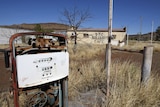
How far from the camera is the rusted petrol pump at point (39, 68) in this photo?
138 cm

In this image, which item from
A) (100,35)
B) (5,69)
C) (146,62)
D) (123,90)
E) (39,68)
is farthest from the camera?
(100,35)

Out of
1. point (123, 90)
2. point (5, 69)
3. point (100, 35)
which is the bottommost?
point (5, 69)

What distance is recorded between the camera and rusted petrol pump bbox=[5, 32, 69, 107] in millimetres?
1384


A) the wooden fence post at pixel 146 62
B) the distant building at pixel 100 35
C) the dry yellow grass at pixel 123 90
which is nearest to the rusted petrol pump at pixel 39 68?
the dry yellow grass at pixel 123 90

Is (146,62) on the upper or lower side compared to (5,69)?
upper

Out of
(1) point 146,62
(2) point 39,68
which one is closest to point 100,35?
(1) point 146,62

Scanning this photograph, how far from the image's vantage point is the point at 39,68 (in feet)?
5.08

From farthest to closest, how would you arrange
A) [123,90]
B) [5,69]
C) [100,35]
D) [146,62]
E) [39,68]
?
[100,35] → [5,69] → [146,62] → [123,90] → [39,68]

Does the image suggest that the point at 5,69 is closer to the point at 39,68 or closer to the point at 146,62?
the point at 39,68

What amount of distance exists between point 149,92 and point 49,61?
5.90 ft

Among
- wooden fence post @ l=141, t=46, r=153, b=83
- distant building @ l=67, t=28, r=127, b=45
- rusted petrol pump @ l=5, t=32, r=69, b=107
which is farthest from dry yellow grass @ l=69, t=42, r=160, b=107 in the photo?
distant building @ l=67, t=28, r=127, b=45

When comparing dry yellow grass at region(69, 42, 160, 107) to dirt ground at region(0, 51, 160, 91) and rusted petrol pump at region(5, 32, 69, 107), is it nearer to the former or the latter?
rusted petrol pump at region(5, 32, 69, 107)

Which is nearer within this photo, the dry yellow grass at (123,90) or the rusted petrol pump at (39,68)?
the rusted petrol pump at (39,68)

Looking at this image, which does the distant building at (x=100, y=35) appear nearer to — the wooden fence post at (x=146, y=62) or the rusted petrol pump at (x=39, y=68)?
the wooden fence post at (x=146, y=62)
